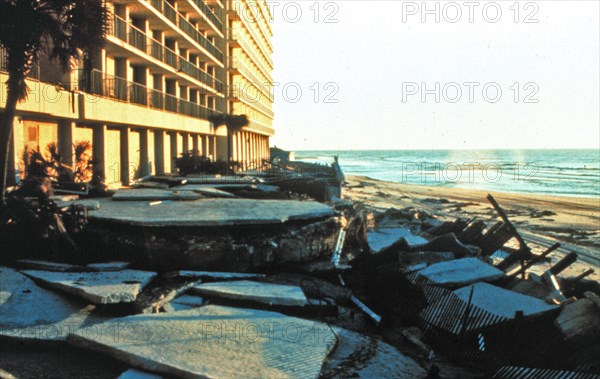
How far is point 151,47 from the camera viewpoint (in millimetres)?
26172

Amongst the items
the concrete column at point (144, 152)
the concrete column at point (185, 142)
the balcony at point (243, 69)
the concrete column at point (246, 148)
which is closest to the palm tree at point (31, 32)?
the concrete column at point (144, 152)

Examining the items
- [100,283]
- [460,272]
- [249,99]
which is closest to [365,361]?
[100,283]

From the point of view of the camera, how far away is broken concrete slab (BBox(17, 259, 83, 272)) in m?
6.17

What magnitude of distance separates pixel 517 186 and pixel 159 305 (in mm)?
46938

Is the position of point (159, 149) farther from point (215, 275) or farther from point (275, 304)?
point (275, 304)

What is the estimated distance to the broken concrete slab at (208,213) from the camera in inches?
286

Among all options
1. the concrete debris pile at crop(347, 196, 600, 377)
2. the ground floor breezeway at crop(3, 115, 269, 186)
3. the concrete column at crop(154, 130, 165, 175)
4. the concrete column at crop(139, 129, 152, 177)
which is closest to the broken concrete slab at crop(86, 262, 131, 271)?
the concrete debris pile at crop(347, 196, 600, 377)

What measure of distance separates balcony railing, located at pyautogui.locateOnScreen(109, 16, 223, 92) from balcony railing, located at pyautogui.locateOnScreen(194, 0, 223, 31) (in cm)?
397

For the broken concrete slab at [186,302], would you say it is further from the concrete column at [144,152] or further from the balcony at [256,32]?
the balcony at [256,32]

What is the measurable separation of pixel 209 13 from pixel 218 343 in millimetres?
37662

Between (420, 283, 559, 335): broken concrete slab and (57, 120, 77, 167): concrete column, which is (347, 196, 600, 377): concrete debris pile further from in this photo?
(57, 120, 77, 167): concrete column

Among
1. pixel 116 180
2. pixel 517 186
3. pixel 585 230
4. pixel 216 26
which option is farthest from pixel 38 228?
pixel 517 186

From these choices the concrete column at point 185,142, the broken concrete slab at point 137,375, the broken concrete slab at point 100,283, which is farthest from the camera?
the concrete column at point 185,142

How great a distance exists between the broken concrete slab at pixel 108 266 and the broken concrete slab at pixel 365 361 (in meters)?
2.71
